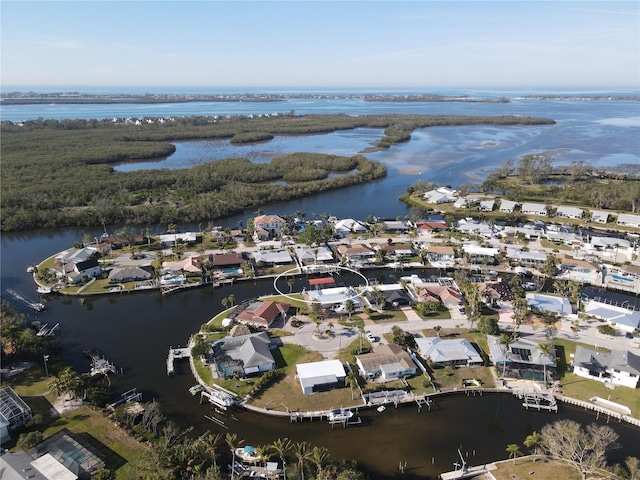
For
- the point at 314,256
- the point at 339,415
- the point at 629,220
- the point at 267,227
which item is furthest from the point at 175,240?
the point at 629,220

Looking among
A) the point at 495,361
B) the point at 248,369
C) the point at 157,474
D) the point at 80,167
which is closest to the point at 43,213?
the point at 80,167

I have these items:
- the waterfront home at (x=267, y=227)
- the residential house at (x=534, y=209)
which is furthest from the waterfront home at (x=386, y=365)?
the residential house at (x=534, y=209)

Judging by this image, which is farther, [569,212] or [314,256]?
[569,212]

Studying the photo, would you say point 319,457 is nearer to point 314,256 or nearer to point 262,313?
point 262,313

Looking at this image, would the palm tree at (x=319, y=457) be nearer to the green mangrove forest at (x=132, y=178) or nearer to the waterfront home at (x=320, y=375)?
the waterfront home at (x=320, y=375)

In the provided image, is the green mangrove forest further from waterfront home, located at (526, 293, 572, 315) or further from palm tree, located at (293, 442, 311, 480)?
palm tree, located at (293, 442, 311, 480)

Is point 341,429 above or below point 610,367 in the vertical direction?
below

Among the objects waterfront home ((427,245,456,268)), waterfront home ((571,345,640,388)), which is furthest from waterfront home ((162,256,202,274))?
waterfront home ((571,345,640,388))
